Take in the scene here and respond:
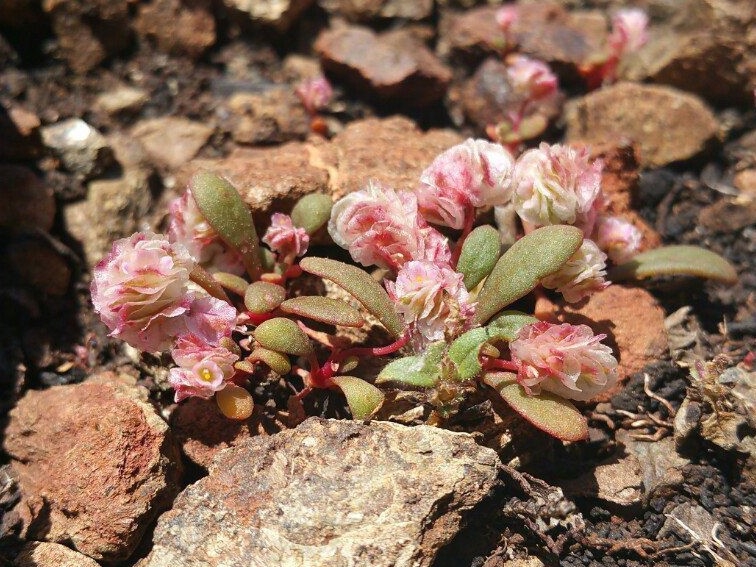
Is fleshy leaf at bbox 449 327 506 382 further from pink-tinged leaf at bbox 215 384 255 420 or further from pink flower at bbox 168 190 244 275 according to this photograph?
pink flower at bbox 168 190 244 275

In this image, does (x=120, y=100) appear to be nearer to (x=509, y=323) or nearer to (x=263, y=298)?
(x=263, y=298)

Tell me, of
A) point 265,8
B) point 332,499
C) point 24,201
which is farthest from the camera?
point 265,8

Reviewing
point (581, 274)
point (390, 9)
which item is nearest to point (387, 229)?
point (581, 274)

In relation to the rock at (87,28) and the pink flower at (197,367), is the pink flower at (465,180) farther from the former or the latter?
the rock at (87,28)

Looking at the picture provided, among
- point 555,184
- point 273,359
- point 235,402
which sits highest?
point 555,184

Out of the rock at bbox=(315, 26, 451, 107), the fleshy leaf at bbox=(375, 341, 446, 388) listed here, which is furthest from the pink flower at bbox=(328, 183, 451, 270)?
the rock at bbox=(315, 26, 451, 107)

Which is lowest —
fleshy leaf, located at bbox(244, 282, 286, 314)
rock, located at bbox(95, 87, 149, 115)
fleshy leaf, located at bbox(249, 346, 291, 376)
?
fleshy leaf, located at bbox(249, 346, 291, 376)

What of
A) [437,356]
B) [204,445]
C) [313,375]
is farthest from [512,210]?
[204,445]
